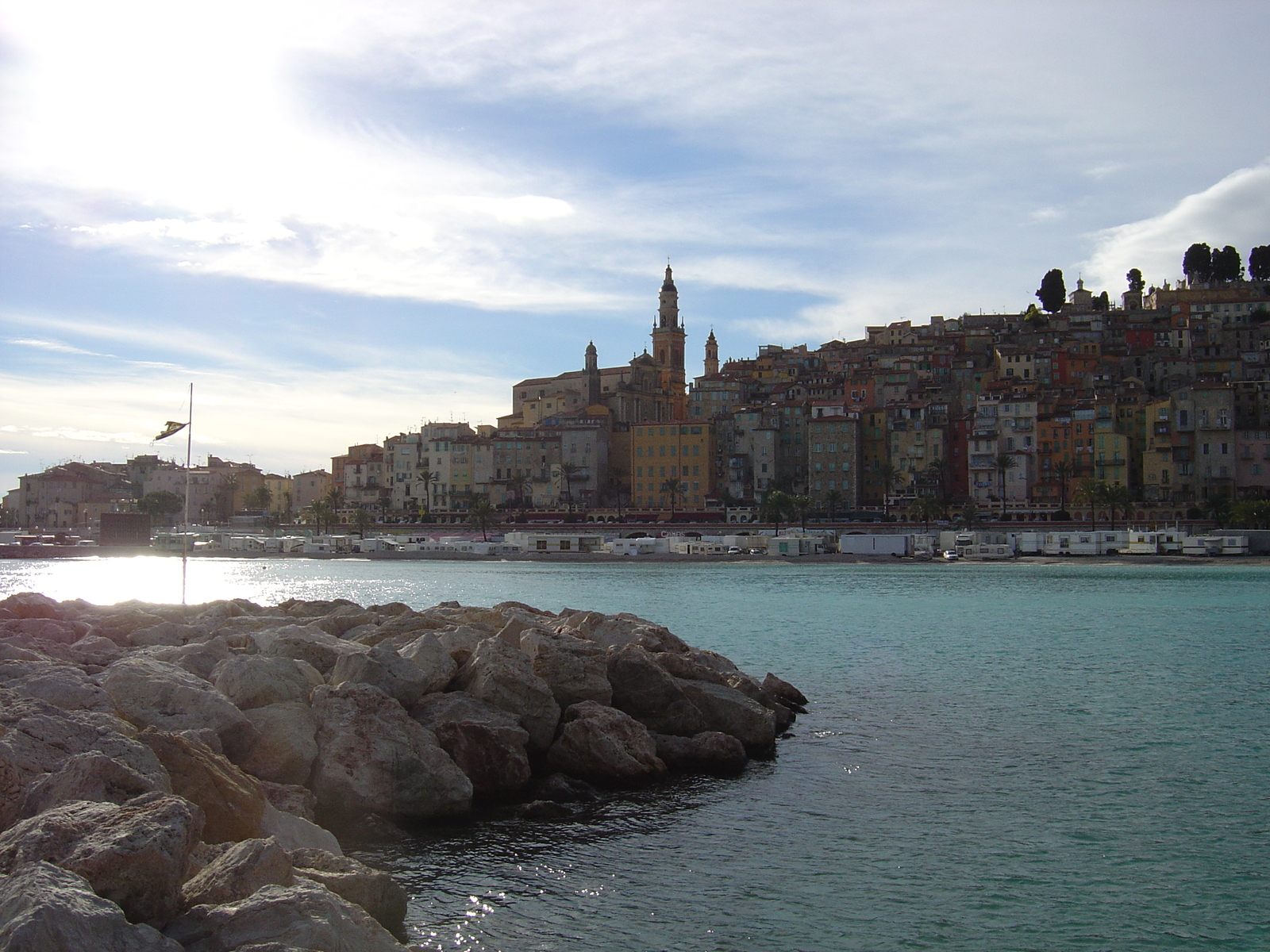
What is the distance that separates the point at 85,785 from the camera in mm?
8258

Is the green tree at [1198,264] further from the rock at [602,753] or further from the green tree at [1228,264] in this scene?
the rock at [602,753]

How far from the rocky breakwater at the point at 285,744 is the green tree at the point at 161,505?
11519cm

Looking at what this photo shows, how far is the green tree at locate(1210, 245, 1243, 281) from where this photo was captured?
445ft

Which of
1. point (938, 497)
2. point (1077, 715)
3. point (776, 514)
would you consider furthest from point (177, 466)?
point (1077, 715)

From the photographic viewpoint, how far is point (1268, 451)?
8831cm

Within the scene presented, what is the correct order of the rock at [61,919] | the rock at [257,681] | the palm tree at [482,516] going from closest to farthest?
the rock at [61,919] → the rock at [257,681] → the palm tree at [482,516]

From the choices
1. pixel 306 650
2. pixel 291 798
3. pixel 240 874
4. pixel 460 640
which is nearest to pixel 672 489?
pixel 460 640

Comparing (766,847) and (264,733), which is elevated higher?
(264,733)

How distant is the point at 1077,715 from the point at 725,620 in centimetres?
1823

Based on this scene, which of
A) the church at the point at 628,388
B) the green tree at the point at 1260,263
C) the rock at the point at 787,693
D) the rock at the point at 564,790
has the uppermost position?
the green tree at the point at 1260,263

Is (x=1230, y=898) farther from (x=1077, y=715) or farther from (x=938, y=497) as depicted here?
(x=938, y=497)

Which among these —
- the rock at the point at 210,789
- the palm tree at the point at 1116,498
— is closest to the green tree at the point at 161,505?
the palm tree at the point at 1116,498

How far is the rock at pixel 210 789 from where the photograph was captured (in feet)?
30.6

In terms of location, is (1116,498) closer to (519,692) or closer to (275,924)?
(519,692)
